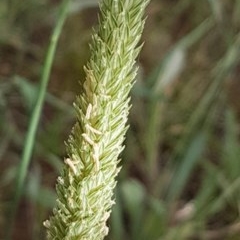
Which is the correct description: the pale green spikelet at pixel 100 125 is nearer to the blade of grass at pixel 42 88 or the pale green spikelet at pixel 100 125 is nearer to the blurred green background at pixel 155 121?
the blade of grass at pixel 42 88

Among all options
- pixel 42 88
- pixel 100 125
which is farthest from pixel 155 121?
pixel 100 125

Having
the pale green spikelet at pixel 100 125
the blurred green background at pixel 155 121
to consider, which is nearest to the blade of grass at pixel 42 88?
the pale green spikelet at pixel 100 125

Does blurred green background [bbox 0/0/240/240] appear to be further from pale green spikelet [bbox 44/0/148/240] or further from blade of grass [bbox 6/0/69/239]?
pale green spikelet [bbox 44/0/148/240]

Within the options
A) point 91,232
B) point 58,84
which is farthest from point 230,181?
point 91,232

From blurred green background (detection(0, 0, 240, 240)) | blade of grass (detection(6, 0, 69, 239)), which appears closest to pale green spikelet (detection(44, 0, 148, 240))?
blade of grass (detection(6, 0, 69, 239))

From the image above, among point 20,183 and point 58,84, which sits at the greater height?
point 58,84

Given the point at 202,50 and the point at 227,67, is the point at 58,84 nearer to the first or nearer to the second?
the point at 202,50

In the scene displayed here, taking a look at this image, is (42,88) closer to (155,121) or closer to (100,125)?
(100,125)
